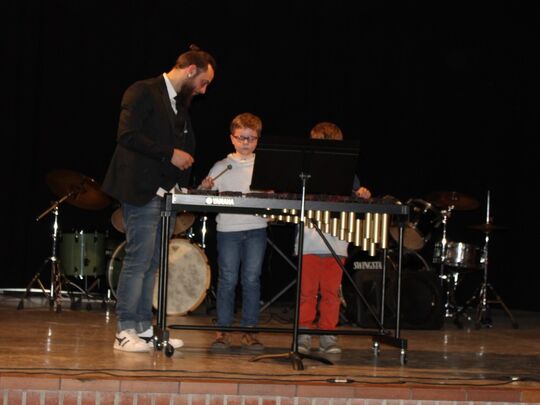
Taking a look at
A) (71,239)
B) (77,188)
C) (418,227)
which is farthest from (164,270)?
(418,227)

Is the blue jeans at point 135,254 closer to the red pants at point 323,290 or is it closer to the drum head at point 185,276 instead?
the red pants at point 323,290

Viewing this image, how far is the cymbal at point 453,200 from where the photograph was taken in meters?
8.88

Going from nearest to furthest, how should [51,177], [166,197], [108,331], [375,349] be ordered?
[166,197]
[375,349]
[108,331]
[51,177]

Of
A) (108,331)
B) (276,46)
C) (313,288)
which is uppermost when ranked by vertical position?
(276,46)

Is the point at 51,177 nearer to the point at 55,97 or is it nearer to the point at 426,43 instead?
the point at 55,97

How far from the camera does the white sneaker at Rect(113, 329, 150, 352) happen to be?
5191mm

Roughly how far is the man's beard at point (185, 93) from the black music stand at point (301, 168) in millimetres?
755

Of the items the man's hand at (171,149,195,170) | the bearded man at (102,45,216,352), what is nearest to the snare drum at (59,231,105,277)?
the bearded man at (102,45,216,352)

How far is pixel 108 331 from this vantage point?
6496mm

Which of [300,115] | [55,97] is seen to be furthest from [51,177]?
[300,115]

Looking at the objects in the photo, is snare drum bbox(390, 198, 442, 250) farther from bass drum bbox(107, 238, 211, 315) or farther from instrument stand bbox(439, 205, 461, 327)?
bass drum bbox(107, 238, 211, 315)

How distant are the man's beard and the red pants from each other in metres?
1.35

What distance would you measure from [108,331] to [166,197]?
69.0 inches

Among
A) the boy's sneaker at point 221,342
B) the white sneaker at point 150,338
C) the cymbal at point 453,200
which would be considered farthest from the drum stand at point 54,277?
the cymbal at point 453,200
